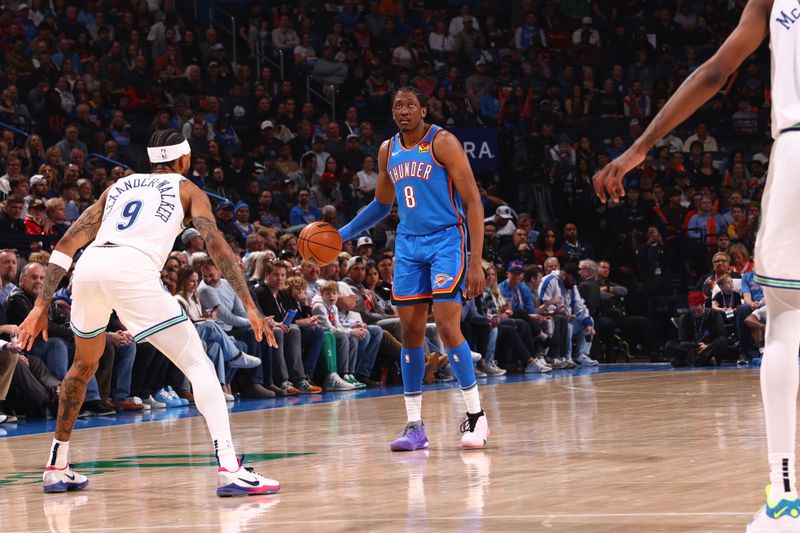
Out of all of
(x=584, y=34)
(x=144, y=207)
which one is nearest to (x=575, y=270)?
(x=584, y=34)

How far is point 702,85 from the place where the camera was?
395cm

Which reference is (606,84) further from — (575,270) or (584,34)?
(575,270)

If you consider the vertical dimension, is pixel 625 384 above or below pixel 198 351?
below

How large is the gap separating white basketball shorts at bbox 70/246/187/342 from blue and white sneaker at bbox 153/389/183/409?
5353mm

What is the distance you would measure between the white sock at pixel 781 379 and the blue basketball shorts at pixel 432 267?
3.30 meters

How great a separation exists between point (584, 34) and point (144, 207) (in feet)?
55.1

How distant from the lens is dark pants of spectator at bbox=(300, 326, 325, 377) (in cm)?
1238

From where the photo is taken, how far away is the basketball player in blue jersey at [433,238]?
23.3 feet

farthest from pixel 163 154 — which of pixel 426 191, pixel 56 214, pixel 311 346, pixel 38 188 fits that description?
pixel 38 188

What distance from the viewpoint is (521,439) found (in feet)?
24.2

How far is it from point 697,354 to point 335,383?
5348 millimetres

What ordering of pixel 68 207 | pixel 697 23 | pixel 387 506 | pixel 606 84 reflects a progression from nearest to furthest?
pixel 387 506, pixel 68 207, pixel 606 84, pixel 697 23

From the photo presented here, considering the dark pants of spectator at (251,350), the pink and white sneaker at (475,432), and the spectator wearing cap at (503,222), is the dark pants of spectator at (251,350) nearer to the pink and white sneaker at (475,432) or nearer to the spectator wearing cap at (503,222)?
the pink and white sneaker at (475,432)

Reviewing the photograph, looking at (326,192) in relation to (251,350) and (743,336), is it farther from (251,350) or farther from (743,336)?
(743,336)
